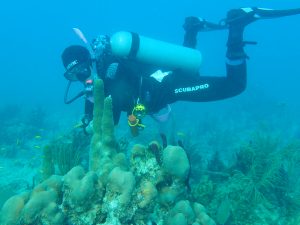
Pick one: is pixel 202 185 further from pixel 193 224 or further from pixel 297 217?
pixel 193 224

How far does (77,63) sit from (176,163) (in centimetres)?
304

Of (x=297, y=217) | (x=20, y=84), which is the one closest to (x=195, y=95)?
(x=297, y=217)

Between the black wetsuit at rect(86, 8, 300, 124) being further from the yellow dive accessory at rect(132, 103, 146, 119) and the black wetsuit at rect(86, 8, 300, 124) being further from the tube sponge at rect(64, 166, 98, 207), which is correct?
the tube sponge at rect(64, 166, 98, 207)

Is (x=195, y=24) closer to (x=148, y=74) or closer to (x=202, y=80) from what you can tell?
(x=202, y=80)

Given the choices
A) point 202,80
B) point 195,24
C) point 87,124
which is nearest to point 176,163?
point 87,124

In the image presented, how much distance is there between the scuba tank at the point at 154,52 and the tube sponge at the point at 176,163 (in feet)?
10.7

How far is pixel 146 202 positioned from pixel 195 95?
452 cm

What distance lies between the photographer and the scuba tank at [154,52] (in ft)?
22.0

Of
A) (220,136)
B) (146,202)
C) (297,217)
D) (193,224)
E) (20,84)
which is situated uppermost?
(146,202)

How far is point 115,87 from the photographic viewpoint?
20.1 feet

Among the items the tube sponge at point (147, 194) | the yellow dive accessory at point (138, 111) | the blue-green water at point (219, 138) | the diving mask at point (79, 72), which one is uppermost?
the diving mask at point (79, 72)

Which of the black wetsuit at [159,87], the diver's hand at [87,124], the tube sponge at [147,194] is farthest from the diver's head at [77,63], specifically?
the tube sponge at [147,194]

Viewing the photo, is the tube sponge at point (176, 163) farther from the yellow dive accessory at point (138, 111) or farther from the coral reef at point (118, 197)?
the yellow dive accessory at point (138, 111)

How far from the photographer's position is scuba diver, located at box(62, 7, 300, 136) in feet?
20.1
